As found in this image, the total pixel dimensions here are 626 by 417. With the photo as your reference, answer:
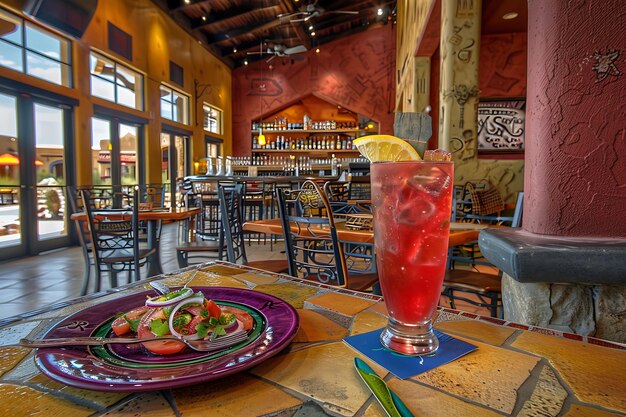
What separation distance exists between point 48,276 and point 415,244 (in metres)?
4.74

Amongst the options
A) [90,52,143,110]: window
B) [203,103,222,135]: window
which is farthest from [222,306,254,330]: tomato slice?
[203,103,222,135]: window

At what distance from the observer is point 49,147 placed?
5816 millimetres

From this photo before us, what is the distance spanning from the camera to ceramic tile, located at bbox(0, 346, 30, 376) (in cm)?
50

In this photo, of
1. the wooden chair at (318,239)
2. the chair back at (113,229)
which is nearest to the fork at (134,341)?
the wooden chair at (318,239)

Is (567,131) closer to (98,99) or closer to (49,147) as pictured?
(49,147)

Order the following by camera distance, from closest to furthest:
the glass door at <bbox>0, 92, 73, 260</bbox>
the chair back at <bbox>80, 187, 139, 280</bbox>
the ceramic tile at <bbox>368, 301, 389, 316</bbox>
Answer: the ceramic tile at <bbox>368, 301, 389, 316</bbox>, the chair back at <bbox>80, 187, 139, 280</bbox>, the glass door at <bbox>0, 92, 73, 260</bbox>

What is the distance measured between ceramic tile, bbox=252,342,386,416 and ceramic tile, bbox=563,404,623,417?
0.21 meters

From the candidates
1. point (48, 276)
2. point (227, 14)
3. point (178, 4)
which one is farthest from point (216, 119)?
point (48, 276)

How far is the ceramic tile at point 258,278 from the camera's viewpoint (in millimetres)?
951

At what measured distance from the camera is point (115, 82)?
716cm

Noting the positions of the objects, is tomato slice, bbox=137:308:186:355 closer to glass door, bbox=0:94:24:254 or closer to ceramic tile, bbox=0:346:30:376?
ceramic tile, bbox=0:346:30:376

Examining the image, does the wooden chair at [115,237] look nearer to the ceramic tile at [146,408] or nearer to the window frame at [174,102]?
the ceramic tile at [146,408]

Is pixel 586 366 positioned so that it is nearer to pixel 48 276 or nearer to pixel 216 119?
pixel 48 276

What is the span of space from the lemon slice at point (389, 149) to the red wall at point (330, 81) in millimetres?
11171
